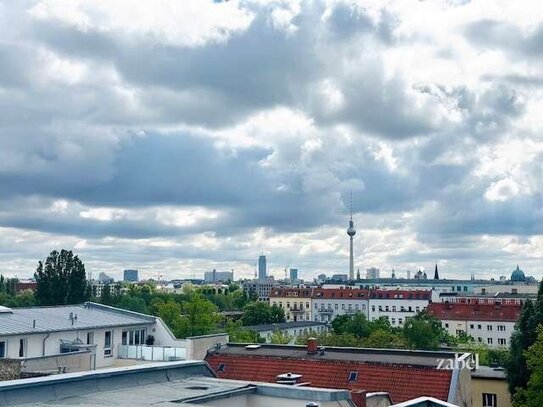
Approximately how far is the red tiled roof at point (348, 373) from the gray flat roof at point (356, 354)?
3.20ft

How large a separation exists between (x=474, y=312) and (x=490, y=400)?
266ft

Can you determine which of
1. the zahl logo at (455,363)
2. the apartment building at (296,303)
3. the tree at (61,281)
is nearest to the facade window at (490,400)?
the zahl logo at (455,363)

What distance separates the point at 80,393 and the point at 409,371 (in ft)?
60.6

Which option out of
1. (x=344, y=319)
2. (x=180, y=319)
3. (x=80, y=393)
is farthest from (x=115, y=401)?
(x=344, y=319)

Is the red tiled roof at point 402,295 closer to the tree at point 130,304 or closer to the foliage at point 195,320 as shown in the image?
the tree at point 130,304

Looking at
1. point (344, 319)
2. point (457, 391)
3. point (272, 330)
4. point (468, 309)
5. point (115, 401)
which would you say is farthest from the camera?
point (468, 309)

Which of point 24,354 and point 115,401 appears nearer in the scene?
point 115,401

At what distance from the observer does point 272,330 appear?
114 meters

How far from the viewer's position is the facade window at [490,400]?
42281 mm

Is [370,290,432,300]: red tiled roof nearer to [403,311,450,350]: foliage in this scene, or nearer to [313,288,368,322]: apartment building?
[313,288,368,322]: apartment building

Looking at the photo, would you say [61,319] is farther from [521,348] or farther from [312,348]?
[521,348]

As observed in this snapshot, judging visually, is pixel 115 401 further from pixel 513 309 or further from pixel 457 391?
pixel 513 309

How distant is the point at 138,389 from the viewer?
18.5 m

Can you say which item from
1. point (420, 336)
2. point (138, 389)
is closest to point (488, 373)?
point (138, 389)
